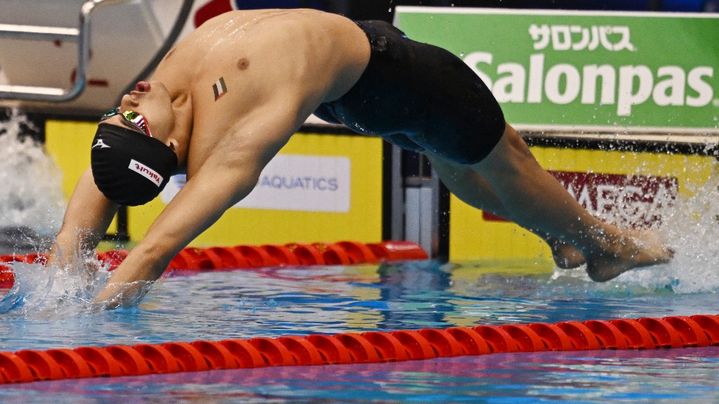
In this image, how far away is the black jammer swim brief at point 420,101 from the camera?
491 centimetres

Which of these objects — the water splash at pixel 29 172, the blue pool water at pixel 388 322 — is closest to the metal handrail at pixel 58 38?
the water splash at pixel 29 172

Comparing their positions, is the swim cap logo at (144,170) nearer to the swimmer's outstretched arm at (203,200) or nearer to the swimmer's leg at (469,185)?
the swimmer's outstretched arm at (203,200)

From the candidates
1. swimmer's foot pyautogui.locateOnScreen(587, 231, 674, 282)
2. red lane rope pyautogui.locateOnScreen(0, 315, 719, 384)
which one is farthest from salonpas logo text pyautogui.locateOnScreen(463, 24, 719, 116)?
red lane rope pyautogui.locateOnScreen(0, 315, 719, 384)

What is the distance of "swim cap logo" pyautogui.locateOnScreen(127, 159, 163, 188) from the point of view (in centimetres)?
439

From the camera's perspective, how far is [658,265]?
5.91 metres

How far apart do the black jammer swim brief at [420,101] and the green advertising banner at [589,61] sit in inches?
77.6

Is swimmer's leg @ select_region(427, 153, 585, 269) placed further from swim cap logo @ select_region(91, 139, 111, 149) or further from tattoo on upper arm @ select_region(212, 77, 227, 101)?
swim cap logo @ select_region(91, 139, 111, 149)

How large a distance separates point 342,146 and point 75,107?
1.64 meters

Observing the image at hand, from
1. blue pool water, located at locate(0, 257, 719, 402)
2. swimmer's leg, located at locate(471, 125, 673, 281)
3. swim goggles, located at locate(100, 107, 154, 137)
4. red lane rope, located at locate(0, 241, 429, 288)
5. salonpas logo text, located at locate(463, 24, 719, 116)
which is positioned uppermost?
salonpas logo text, located at locate(463, 24, 719, 116)

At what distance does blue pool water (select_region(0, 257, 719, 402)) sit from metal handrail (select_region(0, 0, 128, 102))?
1.91m

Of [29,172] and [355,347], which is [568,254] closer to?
[355,347]

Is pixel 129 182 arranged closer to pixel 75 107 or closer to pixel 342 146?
pixel 342 146

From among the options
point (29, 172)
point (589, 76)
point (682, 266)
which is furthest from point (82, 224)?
point (29, 172)

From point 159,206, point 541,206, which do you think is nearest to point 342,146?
point 159,206
